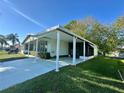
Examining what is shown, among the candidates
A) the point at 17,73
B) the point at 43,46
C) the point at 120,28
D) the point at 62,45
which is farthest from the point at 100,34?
the point at 17,73

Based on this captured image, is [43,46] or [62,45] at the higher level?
[62,45]

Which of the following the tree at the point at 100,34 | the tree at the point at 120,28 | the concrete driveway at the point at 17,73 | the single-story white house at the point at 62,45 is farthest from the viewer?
the tree at the point at 100,34

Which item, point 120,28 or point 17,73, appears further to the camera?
point 120,28

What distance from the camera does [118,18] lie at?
2798 centimetres

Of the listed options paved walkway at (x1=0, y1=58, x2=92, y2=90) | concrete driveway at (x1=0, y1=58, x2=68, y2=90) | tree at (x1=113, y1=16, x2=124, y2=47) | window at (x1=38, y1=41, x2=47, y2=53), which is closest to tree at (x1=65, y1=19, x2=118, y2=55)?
tree at (x1=113, y1=16, x2=124, y2=47)

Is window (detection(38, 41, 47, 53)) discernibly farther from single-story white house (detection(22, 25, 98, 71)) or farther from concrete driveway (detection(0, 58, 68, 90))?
concrete driveway (detection(0, 58, 68, 90))

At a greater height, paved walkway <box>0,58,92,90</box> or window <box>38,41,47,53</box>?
window <box>38,41,47,53</box>

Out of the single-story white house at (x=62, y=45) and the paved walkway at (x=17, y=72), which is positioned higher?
the single-story white house at (x=62, y=45)

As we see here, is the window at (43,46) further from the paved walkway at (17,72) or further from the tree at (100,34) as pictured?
the tree at (100,34)

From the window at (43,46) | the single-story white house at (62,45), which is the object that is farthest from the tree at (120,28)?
the window at (43,46)

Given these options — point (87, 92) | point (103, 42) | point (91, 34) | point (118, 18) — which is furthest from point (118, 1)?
point (87, 92)

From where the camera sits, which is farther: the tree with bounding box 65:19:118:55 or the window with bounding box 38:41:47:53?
the tree with bounding box 65:19:118:55

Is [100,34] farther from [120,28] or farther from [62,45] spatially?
[62,45]

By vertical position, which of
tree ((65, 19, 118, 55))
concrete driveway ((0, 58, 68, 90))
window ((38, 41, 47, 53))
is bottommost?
concrete driveway ((0, 58, 68, 90))
